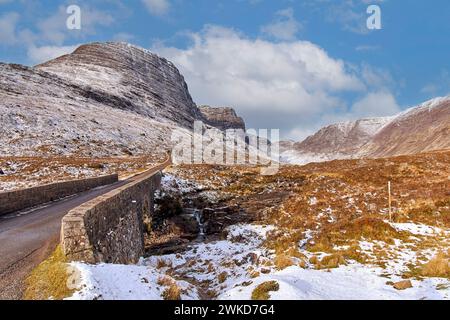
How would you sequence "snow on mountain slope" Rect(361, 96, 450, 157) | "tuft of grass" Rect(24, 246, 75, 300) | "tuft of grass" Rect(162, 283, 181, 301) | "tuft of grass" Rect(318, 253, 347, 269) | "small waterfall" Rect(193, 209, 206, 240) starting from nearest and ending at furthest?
"tuft of grass" Rect(24, 246, 75, 300) → "tuft of grass" Rect(162, 283, 181, 301) → "tuft of grass" Rect(318, 253, 347, 269) → "small waterfall" Rect(193, 209, 206, 240) → "snow on mountain slope" Rect(361, 96, 450, 157)

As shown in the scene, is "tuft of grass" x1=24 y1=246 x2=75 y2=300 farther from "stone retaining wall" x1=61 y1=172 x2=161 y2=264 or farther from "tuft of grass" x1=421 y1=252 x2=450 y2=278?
"tuft of grass" x1=421 y1=252 x2=450 y2=278

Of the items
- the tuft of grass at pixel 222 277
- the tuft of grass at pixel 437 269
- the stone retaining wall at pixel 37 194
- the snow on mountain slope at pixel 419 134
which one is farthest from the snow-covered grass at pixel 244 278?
the snow on mountain slope at pixel 419 134

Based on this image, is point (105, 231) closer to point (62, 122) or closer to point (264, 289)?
point (264, 289)

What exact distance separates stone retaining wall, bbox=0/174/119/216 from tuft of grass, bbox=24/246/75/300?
908 cm

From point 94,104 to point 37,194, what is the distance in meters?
85.7

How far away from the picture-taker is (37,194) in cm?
1942

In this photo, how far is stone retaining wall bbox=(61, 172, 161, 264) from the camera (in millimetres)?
8922

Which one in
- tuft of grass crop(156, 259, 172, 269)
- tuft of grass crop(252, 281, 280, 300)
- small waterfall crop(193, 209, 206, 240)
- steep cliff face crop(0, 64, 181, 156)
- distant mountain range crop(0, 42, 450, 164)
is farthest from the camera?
distant mountain range crop(0, 42, 450, 164)

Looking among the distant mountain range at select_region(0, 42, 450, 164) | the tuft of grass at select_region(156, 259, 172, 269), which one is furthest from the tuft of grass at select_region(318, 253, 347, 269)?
the distant mountain range at select_region(0, 42, 450, 164)

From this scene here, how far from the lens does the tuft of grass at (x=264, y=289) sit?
9.51m

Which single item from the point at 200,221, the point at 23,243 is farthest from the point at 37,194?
the point at 200,221

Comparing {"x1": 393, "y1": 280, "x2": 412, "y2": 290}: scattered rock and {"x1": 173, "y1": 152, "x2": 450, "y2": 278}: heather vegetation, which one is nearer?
{"x1": 393, "y1": 280, "x2": 412, "y2": 290}: scattered rock

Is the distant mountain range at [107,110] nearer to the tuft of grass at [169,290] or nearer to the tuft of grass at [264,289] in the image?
the tuft of grass at [169,290]

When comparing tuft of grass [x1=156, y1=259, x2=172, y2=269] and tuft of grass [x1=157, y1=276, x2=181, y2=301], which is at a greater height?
tuft of grass [x1=157, y1=276, x2=181, y2=301]
